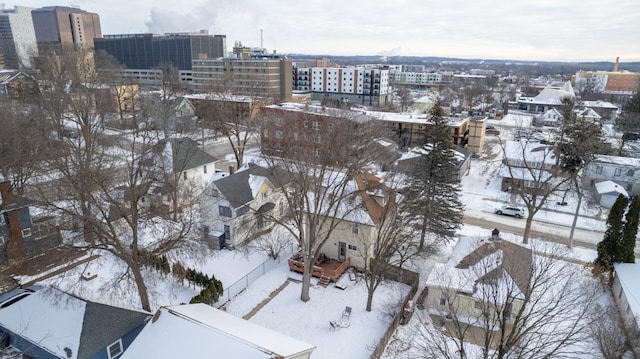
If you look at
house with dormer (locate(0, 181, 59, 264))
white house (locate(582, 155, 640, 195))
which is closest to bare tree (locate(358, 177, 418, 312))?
house with dormer (locate(0, 181, 59, 264))

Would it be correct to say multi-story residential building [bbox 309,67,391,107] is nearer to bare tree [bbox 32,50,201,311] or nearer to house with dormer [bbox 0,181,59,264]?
bare tree [bbox 32,50,201,311]

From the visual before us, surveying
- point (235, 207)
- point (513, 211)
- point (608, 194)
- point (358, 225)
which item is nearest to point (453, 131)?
point (608, 194)

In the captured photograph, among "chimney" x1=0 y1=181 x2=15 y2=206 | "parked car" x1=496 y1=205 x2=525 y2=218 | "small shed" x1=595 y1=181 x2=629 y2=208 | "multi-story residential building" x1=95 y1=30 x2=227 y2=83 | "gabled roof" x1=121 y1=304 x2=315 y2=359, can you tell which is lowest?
"parked car" x1=496 y1=205 x2=525 y2=218

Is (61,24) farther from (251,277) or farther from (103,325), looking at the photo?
(103,325)

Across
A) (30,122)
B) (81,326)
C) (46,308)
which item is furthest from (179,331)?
(30,122)

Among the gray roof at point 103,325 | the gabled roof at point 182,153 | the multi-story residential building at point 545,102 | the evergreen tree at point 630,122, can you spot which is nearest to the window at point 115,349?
the gray roof at point 103,325

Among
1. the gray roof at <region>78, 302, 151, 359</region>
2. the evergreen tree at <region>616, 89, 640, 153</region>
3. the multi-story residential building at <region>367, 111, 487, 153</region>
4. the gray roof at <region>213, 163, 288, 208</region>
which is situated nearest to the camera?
the gray roof at <region>78, 302, 151, 359</region>
